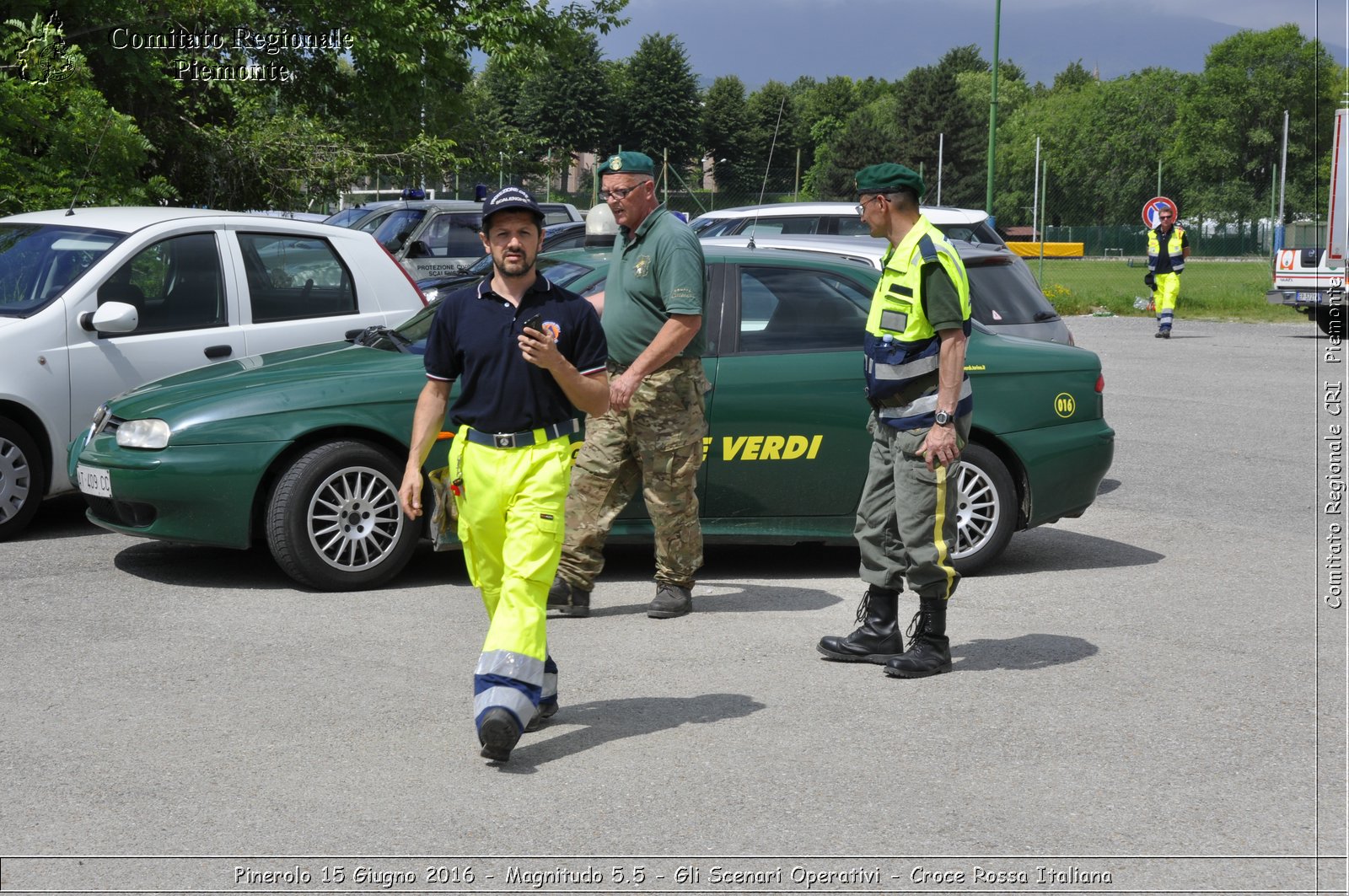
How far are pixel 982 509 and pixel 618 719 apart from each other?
9.83ft

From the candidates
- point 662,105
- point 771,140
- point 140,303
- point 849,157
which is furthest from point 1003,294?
point 849,157

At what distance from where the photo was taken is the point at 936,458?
563 cm

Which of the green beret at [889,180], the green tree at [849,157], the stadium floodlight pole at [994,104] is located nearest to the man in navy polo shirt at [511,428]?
the green beret at [889,180]

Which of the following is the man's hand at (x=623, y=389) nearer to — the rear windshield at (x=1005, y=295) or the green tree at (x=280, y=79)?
the rear windshield at (x=1005, y=295)

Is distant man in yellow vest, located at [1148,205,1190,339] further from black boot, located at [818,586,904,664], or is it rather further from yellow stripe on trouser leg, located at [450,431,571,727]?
yellow stripe on trouser leg, located at [450,431,571,727]

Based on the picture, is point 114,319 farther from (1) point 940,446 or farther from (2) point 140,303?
(1) point 940,446

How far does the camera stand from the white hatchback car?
7906 mm

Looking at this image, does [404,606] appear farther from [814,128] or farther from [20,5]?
[814,128]

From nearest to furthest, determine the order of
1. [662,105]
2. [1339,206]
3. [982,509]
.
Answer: [982,509] → [1339,206] → [662,105]

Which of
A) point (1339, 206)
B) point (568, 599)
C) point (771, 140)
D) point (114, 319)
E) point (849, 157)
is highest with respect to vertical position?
point (849, 157)

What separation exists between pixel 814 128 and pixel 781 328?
11213 centimetres

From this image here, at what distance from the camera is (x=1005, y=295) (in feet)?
34.7

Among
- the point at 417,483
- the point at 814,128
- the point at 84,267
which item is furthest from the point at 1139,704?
the point at 814,128

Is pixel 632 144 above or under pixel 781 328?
above
